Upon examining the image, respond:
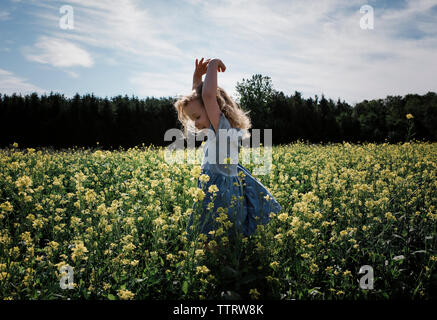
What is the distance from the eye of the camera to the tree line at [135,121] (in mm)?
29688

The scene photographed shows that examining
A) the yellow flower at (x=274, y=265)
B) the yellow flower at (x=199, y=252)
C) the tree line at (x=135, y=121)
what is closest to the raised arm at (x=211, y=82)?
the yellow flower at (x=199, y=252)

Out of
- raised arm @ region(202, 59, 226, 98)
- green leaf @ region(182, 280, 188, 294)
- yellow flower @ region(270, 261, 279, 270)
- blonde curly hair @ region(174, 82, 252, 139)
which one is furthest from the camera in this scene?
blonde curly hair @ region(174, 82, 252, 139)

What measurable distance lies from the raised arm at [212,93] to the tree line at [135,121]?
83.6 ft

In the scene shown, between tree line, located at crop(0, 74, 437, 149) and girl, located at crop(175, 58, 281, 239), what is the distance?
2534cm

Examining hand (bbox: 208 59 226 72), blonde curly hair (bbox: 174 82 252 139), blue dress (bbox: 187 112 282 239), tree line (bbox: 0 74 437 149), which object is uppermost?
tree line (bbox: 0 74 437 149)

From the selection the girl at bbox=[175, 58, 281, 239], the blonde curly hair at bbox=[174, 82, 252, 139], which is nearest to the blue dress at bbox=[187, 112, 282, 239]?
the girl at bbox=[175, 58, 281, 239]

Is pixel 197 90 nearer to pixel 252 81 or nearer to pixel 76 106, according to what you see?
pixel 76 106

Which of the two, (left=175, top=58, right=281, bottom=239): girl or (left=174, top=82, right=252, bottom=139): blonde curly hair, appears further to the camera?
(left=174, top=82, right=252, bottom=139): blonde curly hair

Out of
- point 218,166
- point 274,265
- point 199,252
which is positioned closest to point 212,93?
point 218,166

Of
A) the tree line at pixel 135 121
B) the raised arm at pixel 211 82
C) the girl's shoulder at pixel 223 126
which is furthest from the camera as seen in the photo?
the tree line at pixel 135 121

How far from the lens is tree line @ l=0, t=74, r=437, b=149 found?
29688mm

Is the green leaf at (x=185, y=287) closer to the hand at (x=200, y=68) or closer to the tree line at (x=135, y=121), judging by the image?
the hand at (x=200, y=68)

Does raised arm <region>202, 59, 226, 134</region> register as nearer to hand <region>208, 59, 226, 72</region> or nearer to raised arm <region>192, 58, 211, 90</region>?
hand <region>208, 59, 226, 72</region>
